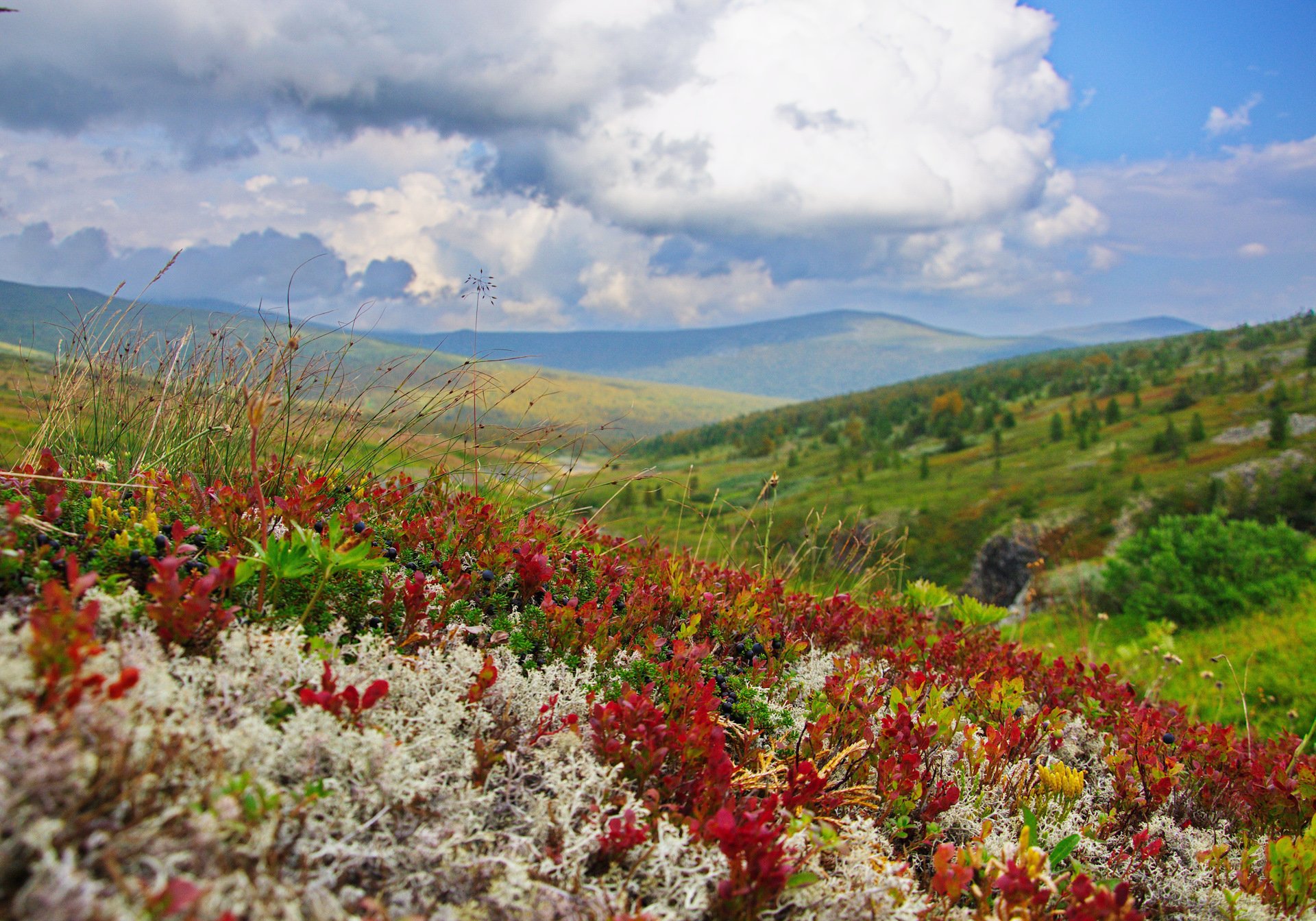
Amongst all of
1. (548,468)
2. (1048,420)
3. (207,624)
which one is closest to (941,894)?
(207,624)

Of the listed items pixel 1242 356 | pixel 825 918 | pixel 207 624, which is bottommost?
pixel 825 918

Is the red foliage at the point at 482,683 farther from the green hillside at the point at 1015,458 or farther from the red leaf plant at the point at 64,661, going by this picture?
the green hillside at the point at 1015,458

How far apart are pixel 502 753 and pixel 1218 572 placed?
965 cm

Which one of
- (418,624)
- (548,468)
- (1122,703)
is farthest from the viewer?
(548,468)

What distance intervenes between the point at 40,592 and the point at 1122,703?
233 inches

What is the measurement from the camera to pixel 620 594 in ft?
12.7

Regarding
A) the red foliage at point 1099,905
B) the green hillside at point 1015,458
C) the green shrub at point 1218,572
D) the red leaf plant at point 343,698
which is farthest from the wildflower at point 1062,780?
the green shrub at point 1218,572

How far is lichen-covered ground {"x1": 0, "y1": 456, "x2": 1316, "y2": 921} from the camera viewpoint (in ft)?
5.35

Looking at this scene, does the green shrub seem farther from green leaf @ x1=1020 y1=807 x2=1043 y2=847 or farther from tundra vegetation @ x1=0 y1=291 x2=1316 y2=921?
green leaf @ x1=1020 y1=807 x2=1043 y2=847

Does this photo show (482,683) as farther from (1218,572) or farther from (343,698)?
(1218,572)

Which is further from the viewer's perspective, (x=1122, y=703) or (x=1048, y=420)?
(x=1048, y=420)

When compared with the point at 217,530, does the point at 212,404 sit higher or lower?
higher

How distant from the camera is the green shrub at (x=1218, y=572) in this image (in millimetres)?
7980

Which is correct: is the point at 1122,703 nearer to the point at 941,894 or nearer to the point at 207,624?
the point at 941,894
